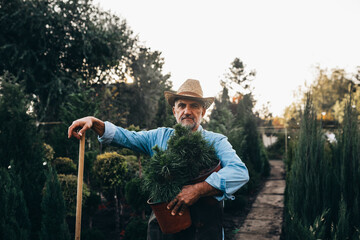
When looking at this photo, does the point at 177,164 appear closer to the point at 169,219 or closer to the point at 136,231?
the point at 169,219

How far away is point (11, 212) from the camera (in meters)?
2.63

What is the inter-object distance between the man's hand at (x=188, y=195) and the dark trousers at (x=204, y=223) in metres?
0.12

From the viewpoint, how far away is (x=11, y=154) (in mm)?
3137

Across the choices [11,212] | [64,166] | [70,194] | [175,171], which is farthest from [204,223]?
[64,166]

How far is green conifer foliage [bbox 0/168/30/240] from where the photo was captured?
2543 mm

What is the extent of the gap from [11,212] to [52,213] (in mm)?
376

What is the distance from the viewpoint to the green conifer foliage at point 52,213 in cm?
266

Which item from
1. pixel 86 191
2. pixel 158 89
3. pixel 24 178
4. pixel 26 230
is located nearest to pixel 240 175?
pixel 26 230

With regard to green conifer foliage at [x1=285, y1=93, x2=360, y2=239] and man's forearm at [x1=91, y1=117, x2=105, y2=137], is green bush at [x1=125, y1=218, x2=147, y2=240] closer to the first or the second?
green conifer foliage at [x1=285, y1=93, x2=360, y2=239]

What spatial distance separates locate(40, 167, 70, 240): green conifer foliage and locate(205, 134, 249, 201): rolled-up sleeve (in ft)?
5.70

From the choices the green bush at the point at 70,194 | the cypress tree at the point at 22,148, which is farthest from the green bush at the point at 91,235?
the cypress tree at the point at 22,148

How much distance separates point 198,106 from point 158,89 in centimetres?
1206

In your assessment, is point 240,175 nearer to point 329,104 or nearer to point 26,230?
point 26,230

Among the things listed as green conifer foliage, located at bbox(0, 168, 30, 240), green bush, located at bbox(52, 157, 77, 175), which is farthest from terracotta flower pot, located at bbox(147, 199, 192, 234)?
green bush, located at bbox(52, 157, 77, 175)
